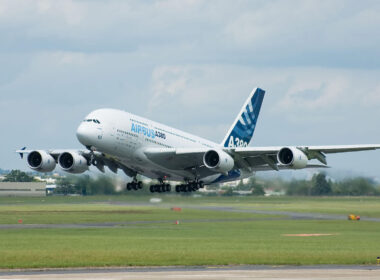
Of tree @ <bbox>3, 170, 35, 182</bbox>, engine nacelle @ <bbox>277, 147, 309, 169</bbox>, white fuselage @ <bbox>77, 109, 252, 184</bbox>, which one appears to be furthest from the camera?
tree @ <bbox>3, 170, 35, 182</bbox>

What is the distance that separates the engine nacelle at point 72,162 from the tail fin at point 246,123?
16489 mm

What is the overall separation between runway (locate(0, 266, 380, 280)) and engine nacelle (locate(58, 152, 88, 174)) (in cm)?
2933

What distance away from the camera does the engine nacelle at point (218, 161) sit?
69.3 meters

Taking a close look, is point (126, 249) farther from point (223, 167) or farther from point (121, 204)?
point (121, 204)

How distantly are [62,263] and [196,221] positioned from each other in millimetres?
50088

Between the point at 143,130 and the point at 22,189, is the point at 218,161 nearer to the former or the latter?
the point at 143,130

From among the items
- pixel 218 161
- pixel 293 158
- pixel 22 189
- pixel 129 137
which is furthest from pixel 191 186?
pixel 22 189

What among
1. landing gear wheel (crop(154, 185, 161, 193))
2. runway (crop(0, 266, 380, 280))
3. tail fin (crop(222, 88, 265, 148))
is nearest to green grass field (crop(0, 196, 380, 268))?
runway (crop(0, 266, 380, 280))

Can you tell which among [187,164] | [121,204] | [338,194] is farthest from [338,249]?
[121,204]

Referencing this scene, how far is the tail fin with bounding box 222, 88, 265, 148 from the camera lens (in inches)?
3364

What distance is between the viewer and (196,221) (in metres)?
97.7

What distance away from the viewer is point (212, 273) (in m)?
42.1

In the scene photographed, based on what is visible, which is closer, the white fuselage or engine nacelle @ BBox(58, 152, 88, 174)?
the white fuselage

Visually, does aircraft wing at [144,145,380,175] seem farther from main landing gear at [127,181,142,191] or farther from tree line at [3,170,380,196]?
tree line at [3,170,380,196]
